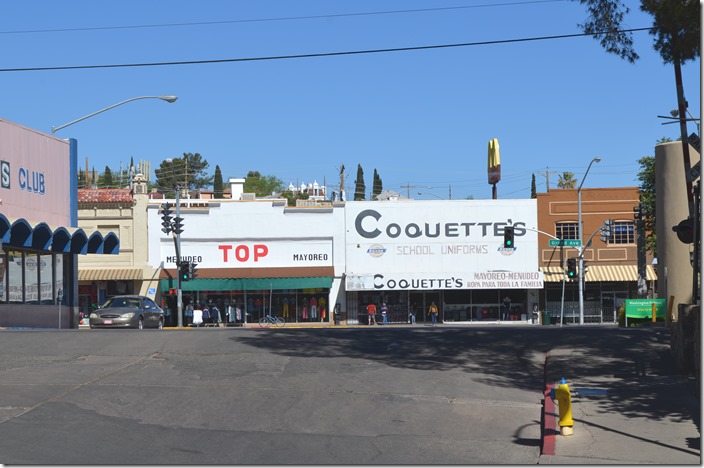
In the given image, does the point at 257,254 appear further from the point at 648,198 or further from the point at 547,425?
the point at 547,425

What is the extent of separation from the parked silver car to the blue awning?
264 cm

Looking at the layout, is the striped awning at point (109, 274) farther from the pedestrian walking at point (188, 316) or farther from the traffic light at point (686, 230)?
the traffic light at point (686, 230)

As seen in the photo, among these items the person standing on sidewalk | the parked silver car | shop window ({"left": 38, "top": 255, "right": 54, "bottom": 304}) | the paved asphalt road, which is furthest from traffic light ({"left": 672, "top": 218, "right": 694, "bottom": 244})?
the person standing on sidewalk

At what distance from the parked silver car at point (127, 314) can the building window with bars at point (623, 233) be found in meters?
34.7

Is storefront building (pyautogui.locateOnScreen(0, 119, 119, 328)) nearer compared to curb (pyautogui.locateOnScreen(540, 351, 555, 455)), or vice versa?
curb (pyautogui.locateOnScreen(540, 351, 555, 455))

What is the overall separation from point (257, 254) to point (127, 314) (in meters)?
26.3

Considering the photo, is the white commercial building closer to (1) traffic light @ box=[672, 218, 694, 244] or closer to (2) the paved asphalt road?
(2) the paved asphalt road

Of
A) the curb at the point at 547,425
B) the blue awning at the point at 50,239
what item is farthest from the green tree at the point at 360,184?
the curb at the point at 547,425

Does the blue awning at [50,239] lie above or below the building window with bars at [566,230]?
below

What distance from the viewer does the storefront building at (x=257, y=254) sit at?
56.2 metres

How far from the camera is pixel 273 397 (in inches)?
579

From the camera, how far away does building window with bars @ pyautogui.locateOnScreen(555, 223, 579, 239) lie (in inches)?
2293

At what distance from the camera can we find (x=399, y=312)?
187ft

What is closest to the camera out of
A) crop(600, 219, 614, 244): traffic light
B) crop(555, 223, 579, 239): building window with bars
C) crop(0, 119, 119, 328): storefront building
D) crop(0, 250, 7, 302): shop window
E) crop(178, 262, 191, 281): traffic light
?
crop(0, 250, 7, 302): shop window
